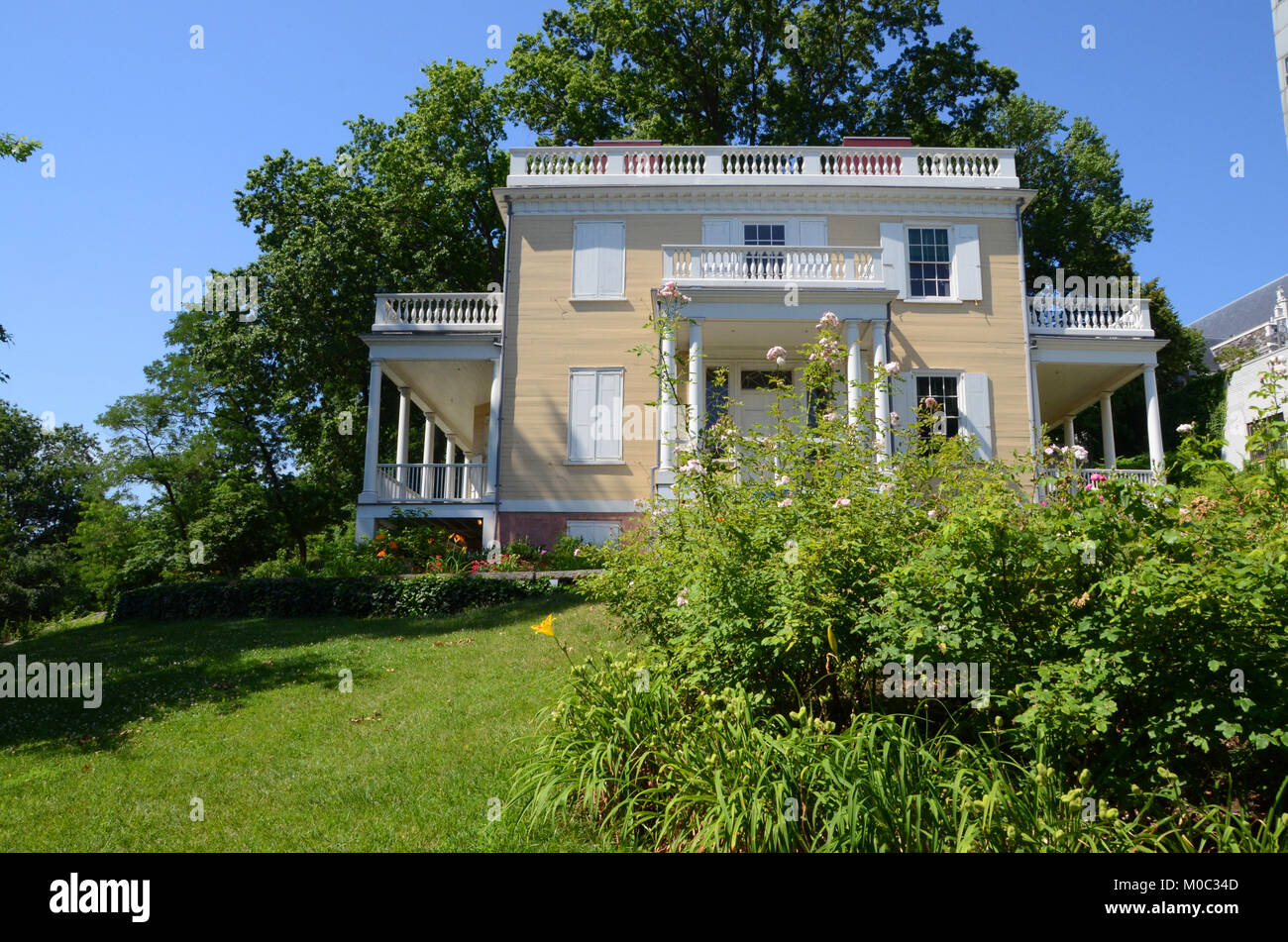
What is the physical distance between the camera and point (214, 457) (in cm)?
3192

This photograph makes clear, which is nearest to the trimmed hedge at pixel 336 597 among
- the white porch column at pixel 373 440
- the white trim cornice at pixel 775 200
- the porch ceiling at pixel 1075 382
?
the white porch column at pixel 373 440

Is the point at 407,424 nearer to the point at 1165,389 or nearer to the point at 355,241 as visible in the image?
the point at 355,241

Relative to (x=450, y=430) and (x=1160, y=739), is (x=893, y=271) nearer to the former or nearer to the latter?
(x=450, y=430)

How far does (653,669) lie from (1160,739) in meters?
3.07

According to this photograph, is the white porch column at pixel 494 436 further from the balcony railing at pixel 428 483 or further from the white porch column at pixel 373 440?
the white porch column at pixel 373 440

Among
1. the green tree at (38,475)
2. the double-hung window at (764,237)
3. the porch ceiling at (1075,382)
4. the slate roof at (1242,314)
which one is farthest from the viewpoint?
the green tree at (38,475)

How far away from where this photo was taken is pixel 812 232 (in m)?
21.1

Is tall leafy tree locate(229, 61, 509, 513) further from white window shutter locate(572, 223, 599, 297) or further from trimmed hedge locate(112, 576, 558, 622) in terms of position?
trimmed hedge locate(112, 576, 558, 622)

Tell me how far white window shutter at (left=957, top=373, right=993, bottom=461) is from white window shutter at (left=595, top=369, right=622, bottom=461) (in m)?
7.73

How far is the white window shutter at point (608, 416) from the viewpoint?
20.2m

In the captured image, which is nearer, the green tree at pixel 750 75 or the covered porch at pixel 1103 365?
the covered porch at pixel 1103 365

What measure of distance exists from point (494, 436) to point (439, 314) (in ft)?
11.3

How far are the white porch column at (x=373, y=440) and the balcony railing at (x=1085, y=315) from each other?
15.2 m

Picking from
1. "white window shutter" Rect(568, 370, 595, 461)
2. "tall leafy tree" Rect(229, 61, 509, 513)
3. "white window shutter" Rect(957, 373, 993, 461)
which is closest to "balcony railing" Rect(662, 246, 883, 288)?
"white window shutter" Rect(568, 370, 595, 461)
